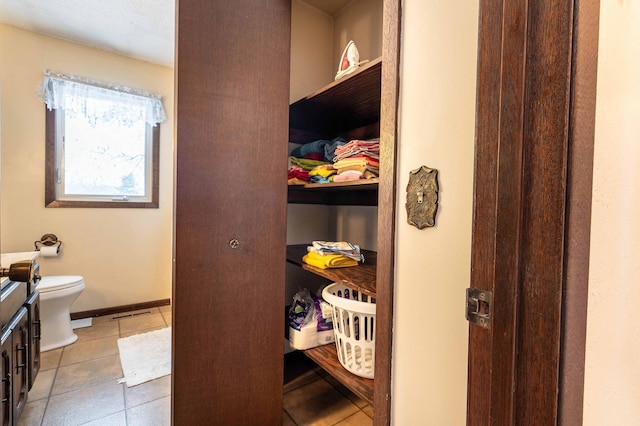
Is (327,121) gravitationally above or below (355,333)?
above

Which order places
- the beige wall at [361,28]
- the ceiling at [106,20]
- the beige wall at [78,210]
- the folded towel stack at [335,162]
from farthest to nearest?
the beige wall at [78,210] → the ceiling at [106,20] → the beige wall at [361,28] → the folded towel stack at [335,162]

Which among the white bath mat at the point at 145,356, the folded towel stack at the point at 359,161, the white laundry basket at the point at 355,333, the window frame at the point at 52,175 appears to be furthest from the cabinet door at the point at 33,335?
the folded towel stack at the point at 359,161

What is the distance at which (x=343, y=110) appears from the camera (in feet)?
4.96

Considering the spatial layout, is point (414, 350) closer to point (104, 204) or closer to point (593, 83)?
point (593, 83)

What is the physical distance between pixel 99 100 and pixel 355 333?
9.48 feet

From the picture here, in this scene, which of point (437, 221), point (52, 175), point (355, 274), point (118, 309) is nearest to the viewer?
point (437, 221)

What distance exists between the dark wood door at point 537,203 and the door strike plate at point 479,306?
0.01 m

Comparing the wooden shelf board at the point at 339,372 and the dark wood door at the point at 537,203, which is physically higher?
the dark wood door at the point at 537,203

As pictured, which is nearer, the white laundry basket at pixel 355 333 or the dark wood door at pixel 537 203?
the dark wood door at pixel 537 203

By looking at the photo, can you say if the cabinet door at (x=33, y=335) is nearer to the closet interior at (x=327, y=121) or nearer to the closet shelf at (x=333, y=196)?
the closet interior at (x=327, y=121)

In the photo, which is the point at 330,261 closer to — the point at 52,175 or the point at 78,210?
the point at 78,210

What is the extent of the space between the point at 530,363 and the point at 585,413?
0.15 meters

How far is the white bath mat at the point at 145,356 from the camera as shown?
179 centimetres

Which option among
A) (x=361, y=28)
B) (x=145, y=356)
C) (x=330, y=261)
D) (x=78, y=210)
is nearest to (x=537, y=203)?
(x=330, y=261)
